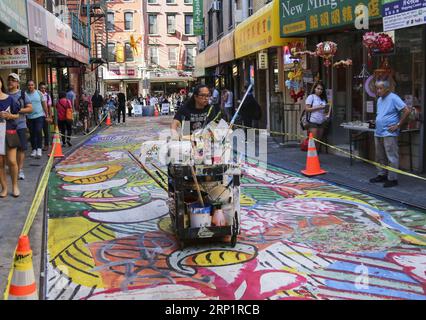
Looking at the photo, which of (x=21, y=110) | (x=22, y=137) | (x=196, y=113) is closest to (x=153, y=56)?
(x=22, y=137)

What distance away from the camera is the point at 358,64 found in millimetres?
11578

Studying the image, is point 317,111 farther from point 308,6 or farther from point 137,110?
point 137,110

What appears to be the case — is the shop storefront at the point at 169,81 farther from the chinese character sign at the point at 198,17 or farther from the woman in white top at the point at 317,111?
the woman in white top at the point at 317,111

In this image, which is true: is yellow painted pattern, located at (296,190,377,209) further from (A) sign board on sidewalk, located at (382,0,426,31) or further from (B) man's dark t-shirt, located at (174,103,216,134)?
(A) sign board on sidewalk, located at (382,0,426,31)

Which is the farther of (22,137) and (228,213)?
(22,137)

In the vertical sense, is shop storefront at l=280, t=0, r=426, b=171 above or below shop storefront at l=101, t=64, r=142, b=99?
below

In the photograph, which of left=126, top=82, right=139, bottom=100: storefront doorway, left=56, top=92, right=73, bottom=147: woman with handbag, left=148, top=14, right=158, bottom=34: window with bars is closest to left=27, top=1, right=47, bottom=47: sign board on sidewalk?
left=56, top=92, right=73, bottom=147: woman with handbag

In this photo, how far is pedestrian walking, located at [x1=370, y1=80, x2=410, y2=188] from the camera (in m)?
8.28

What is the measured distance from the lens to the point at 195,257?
5.43 metres

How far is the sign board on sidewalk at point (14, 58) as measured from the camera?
1256 centimetres

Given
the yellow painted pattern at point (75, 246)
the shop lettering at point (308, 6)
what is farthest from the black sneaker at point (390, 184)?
the yellow painted pattern at point (75, 246)

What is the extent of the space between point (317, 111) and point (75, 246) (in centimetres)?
704

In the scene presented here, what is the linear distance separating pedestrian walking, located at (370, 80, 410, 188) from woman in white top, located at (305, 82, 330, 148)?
9.58 feet

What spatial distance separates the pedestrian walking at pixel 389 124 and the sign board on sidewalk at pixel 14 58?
819 cm
